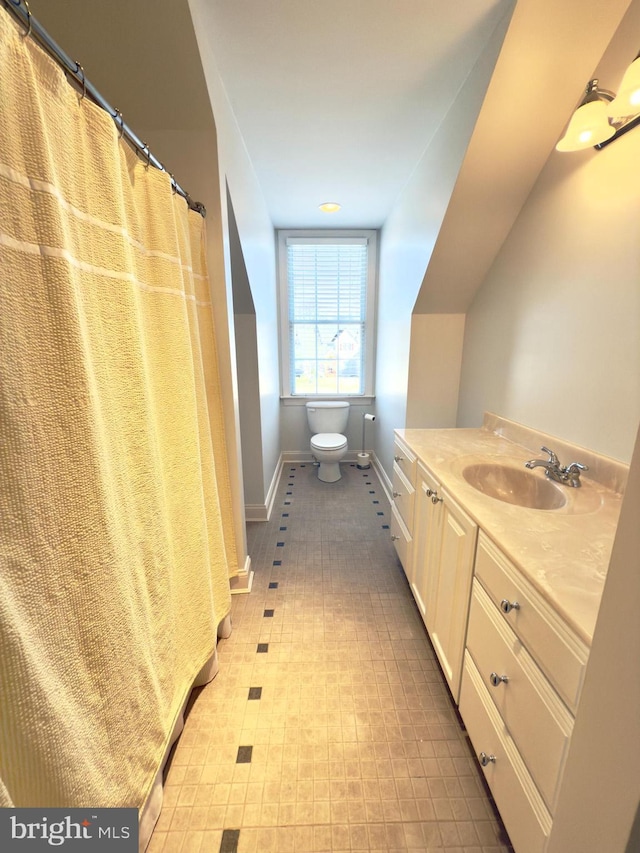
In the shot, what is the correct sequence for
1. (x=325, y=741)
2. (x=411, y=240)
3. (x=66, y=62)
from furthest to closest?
(x=411, y=240)
(x=325, y=741)
(x=66, y=62)

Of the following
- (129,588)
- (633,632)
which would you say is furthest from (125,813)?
(633,632)

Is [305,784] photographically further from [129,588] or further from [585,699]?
[585,699]

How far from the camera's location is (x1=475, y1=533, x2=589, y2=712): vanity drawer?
65 centimetres

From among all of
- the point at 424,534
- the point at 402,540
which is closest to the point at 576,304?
the point at 424,534

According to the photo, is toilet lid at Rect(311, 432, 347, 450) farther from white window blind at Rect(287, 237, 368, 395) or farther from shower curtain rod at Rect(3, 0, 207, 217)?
shower curtain rod at Rect(3, 0, 207, 217)

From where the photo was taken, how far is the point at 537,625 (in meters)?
0.75

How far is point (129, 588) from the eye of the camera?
0.85 metres

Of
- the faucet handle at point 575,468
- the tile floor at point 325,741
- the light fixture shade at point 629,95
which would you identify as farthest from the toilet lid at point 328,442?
the light fixture shade at point 629,95

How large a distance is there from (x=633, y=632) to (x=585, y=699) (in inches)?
7.4

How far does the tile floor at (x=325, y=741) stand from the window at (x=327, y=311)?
88.0 inches

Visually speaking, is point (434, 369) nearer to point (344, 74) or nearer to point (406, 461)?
point (406, 461)

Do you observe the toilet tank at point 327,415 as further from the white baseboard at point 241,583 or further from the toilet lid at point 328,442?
the white baseboard at point 241,583

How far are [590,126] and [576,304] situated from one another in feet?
1.81

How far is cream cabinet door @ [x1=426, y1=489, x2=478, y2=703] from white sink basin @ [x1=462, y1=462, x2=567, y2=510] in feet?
0.67
